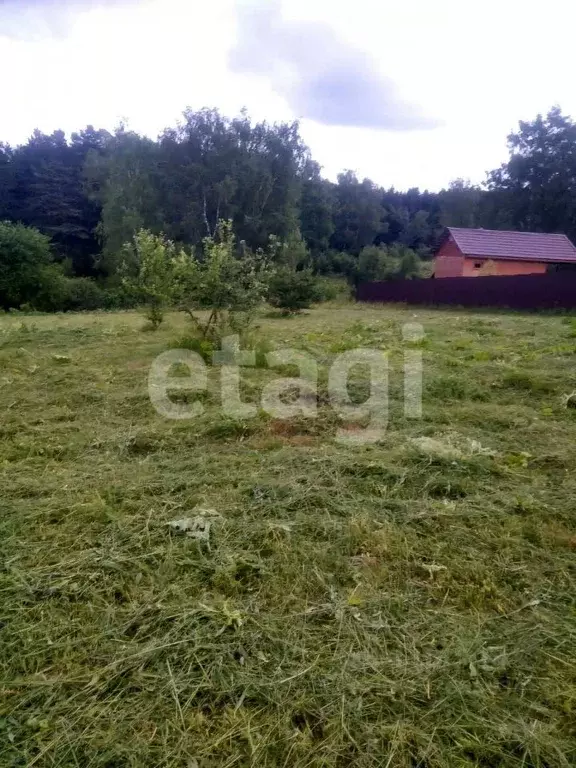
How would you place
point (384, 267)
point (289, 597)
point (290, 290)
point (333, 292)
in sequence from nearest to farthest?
1. point (289, 597)
2. point (290, 290)
3. point (333, 292)
4. point (384, 267)

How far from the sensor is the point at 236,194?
81.2ft

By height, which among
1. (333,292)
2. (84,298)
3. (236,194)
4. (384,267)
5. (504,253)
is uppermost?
(236,194)

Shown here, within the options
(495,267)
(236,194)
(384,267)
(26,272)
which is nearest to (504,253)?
(495,267)

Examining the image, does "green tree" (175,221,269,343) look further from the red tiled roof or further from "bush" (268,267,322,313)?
the red tiled roof

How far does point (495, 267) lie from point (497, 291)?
6938 mm

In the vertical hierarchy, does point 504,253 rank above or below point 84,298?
above

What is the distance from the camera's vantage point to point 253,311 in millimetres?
7176

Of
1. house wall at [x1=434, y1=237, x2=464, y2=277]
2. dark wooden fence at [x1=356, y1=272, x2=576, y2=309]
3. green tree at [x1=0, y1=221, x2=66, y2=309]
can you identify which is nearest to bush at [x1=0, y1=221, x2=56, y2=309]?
green tree at [x1=0, y1=221, x2=66, y2=309]

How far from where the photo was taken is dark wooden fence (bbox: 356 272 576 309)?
1338 cm

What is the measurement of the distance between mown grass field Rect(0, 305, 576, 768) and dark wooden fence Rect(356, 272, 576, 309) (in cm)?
1123

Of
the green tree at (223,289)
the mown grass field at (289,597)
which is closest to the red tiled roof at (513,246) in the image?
the green tree at (223,289)

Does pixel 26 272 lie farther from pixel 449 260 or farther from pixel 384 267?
A: pixel 449 260

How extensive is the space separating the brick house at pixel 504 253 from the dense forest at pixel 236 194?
20.9ft

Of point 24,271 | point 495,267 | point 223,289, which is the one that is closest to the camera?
point 223,289
